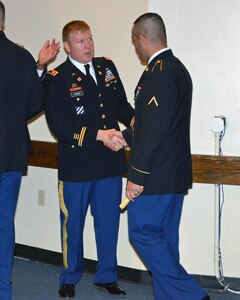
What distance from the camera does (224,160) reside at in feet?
13.6

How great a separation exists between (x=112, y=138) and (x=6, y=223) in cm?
83

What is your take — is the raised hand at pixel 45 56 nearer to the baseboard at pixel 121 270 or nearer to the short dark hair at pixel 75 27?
the short dark hair at pixel 75 27

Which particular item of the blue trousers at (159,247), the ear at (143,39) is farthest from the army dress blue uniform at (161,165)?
the ear at (143,39)

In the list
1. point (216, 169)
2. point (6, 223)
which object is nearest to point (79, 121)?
point (6, 223)

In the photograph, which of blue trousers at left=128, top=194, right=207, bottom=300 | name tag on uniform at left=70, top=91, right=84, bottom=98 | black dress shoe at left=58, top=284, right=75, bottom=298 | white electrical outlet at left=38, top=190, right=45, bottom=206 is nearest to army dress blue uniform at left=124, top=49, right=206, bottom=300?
blue trousers at left=128, top=194, right=207, bottom=300

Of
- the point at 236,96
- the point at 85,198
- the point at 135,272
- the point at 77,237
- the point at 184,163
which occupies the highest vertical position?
the point at 236,96

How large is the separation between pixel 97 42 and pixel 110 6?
26 centimetres

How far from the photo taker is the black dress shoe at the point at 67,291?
4.22 m

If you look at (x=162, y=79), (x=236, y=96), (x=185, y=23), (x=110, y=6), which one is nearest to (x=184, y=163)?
(x=162, y=79)

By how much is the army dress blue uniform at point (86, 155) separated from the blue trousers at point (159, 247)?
56 cm

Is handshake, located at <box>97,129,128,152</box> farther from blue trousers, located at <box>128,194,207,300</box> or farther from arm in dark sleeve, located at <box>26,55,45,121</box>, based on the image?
blue trousers, located at <box>128,194,207,300</box>

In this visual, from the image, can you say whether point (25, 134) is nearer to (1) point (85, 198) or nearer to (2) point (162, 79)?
(1) point (85, 198)

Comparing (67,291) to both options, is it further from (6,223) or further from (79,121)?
(79,121)

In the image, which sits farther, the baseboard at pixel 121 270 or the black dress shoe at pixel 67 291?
the baseboard at pixel 121 270
